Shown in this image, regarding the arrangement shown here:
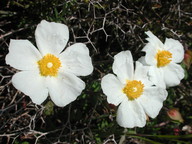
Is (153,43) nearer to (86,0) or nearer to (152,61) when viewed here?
(152,61)

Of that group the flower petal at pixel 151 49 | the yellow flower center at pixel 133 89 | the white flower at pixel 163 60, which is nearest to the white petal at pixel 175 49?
the white flower at pixel 163 60

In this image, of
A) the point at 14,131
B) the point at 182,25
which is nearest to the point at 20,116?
the point at 14,131

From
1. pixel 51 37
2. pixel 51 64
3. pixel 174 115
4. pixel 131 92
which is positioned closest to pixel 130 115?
pixel 131 92

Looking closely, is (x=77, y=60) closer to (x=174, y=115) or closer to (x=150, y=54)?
(x=150, y=54)

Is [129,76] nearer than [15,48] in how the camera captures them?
No

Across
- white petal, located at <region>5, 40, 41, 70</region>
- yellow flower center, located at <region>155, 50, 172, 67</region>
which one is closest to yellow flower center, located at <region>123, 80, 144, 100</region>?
yellow flower center, located at <region>155, 50, 172, 67</region>

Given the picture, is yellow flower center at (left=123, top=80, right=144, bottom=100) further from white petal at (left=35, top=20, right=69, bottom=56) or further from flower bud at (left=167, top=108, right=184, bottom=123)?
white petal at (left=35, top=20, right=69, bottom=56)
